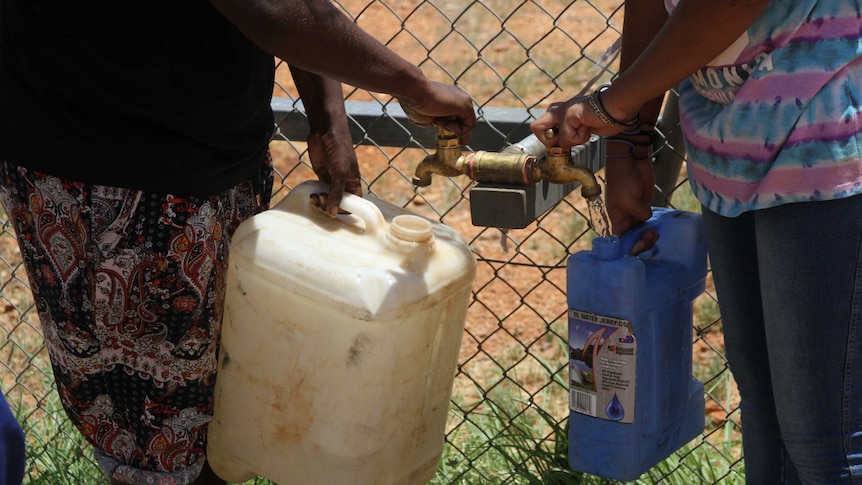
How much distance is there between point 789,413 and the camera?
6.02 ft

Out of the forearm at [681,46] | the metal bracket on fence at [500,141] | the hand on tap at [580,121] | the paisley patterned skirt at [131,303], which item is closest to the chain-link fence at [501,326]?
the metal bracket on fence at [500,141]

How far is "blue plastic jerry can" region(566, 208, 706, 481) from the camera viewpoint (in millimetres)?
2062

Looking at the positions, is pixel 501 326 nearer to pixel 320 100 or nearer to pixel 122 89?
pixel 320 100

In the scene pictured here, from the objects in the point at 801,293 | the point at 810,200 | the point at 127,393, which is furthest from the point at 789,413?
the point at 127,393

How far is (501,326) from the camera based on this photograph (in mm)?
2920

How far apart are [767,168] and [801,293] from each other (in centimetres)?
21

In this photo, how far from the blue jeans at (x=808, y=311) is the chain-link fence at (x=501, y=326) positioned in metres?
0.41

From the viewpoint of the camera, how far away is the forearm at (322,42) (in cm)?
175

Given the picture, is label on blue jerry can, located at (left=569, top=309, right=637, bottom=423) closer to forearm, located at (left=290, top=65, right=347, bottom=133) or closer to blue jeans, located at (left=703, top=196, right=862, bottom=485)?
blue jeans, located at (left=703, top=196, right=862, bottom=485)

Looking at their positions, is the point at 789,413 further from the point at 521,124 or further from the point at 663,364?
the point at 521,124

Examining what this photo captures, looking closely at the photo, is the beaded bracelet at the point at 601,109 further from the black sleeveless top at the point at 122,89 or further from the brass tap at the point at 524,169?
the black sleeveless top at the point at 122,89

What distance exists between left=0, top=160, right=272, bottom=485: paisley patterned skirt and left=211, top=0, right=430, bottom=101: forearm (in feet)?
1.27

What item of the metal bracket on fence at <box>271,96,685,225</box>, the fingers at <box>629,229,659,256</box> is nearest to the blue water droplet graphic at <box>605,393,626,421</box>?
the fingers at <box>629,229,659,256</box>

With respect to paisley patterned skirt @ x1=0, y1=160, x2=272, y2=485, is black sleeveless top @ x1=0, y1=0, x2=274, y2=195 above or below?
above
